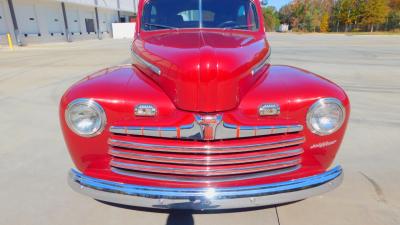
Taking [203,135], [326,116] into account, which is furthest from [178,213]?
[326,116]

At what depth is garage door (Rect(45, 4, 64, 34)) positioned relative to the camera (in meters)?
24.9

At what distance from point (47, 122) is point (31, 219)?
237cm

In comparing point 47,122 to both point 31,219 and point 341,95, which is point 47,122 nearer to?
point 31,219

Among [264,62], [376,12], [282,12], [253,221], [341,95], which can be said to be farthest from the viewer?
[282,12]

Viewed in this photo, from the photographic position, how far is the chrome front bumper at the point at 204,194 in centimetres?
164

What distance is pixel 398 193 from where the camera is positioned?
2.38m

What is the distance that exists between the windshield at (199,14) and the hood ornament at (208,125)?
1.46 m

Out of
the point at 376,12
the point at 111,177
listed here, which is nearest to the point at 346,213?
the point at 111,177

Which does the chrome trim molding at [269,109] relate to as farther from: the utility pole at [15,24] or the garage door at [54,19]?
the garage door at [54,19]

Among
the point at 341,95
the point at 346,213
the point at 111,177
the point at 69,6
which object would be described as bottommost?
the point at 346,213

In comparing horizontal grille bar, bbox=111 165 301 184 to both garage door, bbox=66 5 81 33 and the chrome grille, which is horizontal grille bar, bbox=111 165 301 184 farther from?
garage door, bbox=66 5 81 33

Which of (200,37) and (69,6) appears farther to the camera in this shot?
(69,6)

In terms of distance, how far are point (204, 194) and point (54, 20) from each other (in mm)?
29200

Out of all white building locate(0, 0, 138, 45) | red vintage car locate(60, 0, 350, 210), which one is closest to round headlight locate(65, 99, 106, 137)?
red vintage car locate(60, 0, 350, 210)
